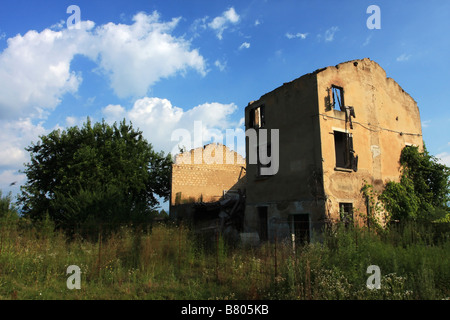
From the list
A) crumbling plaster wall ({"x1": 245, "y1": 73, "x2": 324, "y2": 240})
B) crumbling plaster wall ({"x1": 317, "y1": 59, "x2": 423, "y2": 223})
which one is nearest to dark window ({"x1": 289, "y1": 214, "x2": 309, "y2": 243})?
crumbling plaster wall ({"x1": 245, "y1": 73, "x2": 324, "y2": 240})

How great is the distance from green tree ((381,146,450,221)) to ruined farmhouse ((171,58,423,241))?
19.6 inches

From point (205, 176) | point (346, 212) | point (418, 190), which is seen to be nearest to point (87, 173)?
point (205, 176)

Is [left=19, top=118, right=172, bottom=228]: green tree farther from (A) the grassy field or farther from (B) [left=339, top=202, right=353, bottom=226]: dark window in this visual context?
(B) [left=339, top=202, right=353, bottom=226]: dark window

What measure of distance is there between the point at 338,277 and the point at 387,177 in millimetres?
9007

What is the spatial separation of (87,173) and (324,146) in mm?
15293

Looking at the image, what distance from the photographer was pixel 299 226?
1205 cm

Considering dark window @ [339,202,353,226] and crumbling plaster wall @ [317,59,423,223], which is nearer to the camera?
dark window @ [339,202,353,226]

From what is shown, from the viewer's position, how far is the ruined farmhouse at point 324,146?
11.6 metres

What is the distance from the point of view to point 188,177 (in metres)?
23.2

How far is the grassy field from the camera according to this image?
5.82 metres

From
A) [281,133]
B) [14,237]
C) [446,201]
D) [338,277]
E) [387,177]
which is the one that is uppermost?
[281,133]
